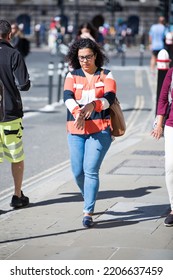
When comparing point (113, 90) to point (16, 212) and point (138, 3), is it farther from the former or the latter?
point (138, 3)

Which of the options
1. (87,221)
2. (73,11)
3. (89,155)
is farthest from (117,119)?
(73,11)

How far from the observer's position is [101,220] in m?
9.44

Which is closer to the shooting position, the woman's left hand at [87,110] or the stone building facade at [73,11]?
the woman's left hand at [87,110]

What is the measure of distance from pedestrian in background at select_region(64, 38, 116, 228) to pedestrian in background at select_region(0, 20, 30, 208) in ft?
2.59

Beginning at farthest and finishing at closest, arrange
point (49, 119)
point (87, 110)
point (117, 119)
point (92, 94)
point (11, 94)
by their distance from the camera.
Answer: point (49, 119) → point (11, 94) → point (117, 119) → point (92, 94) → point (87, 110)

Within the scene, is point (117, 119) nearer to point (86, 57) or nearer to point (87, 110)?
point (87, 110)

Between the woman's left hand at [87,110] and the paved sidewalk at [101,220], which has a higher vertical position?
the woman's left hand at [87,110]

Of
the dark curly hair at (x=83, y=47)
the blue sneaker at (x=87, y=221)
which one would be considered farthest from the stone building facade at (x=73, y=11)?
the blue sneaker at (x=87, y=221)

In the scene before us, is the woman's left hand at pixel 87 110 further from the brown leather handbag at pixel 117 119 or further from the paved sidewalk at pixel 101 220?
the paved sidewalk at pixel 101 220

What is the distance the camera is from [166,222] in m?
9.13

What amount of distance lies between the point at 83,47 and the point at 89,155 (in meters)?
1.00

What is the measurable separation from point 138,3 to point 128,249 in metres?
75.3

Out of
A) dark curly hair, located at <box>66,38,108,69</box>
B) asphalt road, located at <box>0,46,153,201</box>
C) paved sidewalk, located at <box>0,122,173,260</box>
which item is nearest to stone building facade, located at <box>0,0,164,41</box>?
asphalt road, located at <box>0,46,153,201</box>

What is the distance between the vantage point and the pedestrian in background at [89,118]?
29.7 ft
